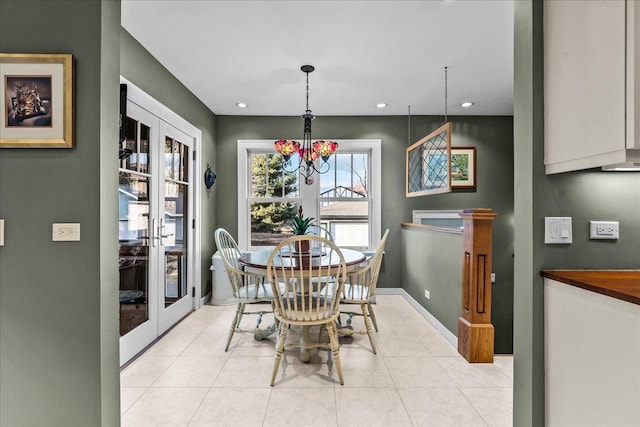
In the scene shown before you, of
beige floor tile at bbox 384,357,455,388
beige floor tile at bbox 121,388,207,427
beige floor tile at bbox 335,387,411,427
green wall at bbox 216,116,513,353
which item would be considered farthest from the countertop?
green wall at bbox 216,116,513,353

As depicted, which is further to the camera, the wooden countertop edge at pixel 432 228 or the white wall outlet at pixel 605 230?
the wooden countertop edge at pixel 432 228

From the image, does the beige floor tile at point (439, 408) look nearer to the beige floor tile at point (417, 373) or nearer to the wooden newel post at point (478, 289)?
the beige floor tile at point (417, 373)

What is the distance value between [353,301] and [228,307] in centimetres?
205

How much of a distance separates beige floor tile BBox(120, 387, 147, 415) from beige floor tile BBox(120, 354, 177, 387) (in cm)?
5

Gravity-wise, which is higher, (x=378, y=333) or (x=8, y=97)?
(x=8, y=97)

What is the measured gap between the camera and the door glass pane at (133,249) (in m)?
2.75

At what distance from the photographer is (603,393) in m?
1.16

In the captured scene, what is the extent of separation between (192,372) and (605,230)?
8.87 feet

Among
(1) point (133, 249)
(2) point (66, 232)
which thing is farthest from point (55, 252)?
(1) point (133, 249)

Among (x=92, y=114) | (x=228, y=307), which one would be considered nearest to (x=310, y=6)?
(x=92, y=114)

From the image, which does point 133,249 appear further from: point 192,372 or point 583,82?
point 583,82

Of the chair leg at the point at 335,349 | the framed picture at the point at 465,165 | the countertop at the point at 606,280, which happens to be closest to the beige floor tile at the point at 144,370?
the chair leg at the point at 335,349

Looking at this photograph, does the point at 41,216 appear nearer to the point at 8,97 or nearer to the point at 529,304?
the point at 8,97

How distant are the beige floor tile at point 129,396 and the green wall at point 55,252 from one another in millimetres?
691
